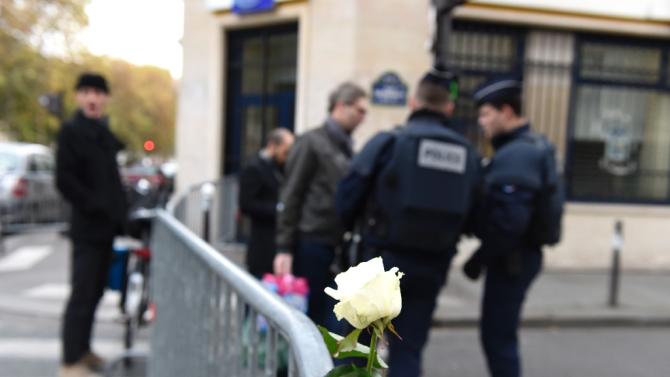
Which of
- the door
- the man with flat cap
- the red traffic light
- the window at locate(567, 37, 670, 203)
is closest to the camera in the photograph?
the man with flat cap

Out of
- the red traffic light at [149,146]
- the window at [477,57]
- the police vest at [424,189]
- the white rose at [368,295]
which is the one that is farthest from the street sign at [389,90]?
the white rose at [368,295]

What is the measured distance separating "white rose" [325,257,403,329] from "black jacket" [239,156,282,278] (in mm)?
4020

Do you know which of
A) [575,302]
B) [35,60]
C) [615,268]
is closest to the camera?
[615,268]

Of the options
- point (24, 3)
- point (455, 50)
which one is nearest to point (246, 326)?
point (455, 50)

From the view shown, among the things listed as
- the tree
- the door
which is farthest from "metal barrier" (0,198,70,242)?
the tree

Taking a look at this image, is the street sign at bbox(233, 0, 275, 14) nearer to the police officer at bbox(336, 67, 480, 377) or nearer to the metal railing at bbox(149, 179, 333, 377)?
the metal railing at bbox(149, 179, 333, 377)

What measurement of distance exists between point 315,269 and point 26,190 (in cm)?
979

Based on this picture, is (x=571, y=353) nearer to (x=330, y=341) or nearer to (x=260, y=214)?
(x=260, y=214)

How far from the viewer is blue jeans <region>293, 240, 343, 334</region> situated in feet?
12.2

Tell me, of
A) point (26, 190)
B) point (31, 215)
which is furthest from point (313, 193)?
point (31, 215)

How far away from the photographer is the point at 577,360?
5277mm

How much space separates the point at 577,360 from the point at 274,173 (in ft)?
9.81

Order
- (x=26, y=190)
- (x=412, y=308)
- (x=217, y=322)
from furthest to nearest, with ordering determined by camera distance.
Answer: (x=26, y=190)
(x=412, y=308)
(x=217, y=322)

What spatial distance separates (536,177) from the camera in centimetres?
329
